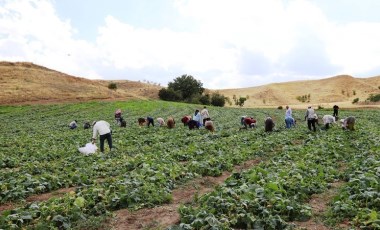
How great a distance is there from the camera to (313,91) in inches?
5974

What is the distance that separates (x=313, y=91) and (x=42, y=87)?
106 m

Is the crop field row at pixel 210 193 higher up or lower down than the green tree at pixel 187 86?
lower down

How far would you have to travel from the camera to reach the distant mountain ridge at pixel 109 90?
74.7m

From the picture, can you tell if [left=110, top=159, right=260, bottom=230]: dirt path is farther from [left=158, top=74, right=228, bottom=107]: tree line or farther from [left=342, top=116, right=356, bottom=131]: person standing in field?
[left=158, top=74, right=228, bottom=107]: tree line

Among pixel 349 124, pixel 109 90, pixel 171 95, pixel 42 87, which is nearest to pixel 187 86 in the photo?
pixel 171 95

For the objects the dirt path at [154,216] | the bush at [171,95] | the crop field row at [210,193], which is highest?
the bush at [171,95]

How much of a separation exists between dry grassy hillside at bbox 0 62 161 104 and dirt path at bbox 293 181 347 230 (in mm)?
65745

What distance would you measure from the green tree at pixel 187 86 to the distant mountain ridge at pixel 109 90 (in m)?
8.51

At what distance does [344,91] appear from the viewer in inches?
5635

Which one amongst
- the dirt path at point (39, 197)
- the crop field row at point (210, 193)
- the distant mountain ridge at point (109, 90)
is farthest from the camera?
the distant mountain ridge at point (109, 90)

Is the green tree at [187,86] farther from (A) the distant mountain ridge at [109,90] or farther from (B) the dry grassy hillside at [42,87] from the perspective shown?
(B) the dry grassy hillside at [42,87]

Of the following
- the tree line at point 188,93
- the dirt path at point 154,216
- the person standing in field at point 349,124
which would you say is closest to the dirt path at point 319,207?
the dirt path at point 154,216

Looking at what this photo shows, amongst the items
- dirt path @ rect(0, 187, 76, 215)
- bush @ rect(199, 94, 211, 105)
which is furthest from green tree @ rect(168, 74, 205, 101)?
dirt path @ rect(0, 187, 76, 215)

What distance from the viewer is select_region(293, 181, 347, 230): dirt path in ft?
26.3
